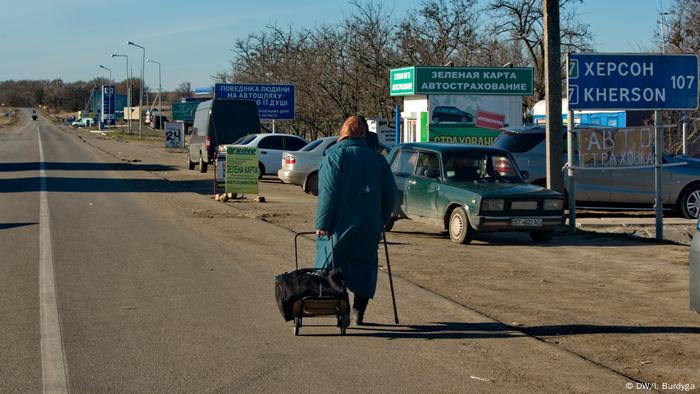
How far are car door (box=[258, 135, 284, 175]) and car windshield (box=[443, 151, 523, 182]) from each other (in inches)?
614

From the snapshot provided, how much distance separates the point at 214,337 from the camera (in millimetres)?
7859

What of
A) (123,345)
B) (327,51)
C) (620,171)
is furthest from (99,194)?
(327,51)

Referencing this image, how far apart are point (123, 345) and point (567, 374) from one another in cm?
342

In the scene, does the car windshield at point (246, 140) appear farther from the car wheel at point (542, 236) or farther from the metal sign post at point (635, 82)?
the car wheel at point (542, 236)

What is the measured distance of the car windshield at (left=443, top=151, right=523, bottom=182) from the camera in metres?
15.0

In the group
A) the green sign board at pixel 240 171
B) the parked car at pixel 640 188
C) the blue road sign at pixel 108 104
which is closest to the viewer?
the parked car at pixel 640 188

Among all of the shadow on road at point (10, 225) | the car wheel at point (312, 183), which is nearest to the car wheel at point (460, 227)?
the shadow on road at point (10, 225)

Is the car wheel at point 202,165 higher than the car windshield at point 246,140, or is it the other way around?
the car windshield at point 246,140

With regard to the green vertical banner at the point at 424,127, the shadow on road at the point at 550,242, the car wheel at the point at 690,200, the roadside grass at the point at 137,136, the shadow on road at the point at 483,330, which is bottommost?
the shadow on road at the point at 483,330

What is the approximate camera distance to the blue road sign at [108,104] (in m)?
117

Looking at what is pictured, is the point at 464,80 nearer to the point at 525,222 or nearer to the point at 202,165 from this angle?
the point at 202,165

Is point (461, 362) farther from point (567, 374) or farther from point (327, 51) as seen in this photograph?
point (327, 51)

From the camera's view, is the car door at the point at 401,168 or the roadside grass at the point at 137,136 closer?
the car door at the point at 401,168

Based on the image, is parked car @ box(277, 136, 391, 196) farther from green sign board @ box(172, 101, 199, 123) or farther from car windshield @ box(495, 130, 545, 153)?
green sign board @ box(172, 101, 199, 123)
